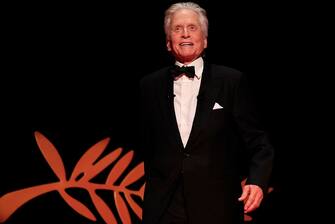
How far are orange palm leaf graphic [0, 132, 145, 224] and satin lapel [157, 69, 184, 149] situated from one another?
81 centimetres

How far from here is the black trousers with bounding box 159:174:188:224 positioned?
1.93 metres

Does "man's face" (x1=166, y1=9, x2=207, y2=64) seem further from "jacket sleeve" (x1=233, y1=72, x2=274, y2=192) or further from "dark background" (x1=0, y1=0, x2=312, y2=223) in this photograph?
"dark background" (x1=0, y1=0, x2=312, y2=223)

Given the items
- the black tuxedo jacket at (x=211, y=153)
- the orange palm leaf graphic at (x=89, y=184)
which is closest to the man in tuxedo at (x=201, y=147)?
the black tuxedo jacket at (x=211, y=153)

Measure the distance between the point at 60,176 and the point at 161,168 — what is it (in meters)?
1.02

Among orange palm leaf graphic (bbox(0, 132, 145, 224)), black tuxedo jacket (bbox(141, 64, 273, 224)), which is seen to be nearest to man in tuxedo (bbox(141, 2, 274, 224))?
black tuxedo jacket (bbox(141, 64, 273, 224))

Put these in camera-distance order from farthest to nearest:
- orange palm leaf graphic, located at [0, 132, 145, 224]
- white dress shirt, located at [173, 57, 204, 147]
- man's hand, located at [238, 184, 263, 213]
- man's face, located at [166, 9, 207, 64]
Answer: orange palm leaf graphic, located at [0, 132, 145, 224]
man's face, located at [166, 9, 207, 64]
white dress shirt, located at [173, 57, 204, 147]
man's hand, located at [238, 184, 263, 213]

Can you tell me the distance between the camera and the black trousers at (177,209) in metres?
1.93

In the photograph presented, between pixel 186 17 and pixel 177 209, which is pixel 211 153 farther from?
pixel 186 17

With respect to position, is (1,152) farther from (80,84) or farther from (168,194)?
(168,194)

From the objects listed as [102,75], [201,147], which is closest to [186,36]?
[201,147]

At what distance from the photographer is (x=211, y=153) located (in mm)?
1940

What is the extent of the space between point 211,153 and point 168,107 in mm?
236

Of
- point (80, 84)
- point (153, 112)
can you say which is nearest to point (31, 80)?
point (80, 84)

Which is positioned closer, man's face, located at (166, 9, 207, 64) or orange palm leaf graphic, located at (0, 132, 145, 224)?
man's face, located at (166, 9, 207, 64)
